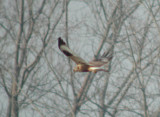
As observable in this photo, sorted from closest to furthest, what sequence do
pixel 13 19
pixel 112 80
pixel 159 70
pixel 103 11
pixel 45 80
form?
pixel 159 70 → pixel 103 11 → pixel 112 80 → pixel 45 80 → pixel 13 19

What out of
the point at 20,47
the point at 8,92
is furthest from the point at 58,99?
the point at 20,47

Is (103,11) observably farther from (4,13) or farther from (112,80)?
(4,13)

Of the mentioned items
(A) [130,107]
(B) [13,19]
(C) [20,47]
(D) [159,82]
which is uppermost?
(B) [13,19]

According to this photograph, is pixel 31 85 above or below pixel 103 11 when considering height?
below

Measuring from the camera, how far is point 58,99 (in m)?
9.62

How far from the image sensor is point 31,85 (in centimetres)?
1016

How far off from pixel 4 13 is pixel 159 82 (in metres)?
6.31

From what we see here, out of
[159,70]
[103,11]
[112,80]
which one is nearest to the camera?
[159,70]

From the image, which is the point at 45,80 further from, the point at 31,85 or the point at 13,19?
the point at 13,19

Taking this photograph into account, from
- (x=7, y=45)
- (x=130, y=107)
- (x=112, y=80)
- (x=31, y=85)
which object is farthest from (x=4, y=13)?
(x=130, y=107)

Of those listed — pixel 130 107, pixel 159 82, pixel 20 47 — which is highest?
pixel 20 47

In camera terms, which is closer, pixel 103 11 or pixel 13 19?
pixel 103 11

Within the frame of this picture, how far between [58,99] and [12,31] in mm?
3039

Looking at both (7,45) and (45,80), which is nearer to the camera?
(45,80)
